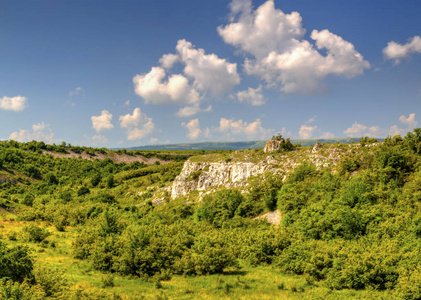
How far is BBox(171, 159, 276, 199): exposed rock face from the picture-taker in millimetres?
74438

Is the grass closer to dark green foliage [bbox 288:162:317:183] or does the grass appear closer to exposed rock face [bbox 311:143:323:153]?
dark green foliage [bbox 288:162:317:183]

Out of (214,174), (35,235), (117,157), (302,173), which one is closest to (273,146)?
(302,173)

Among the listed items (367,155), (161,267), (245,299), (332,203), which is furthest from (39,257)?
(367,155)

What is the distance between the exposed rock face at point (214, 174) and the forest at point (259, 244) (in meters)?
4.08

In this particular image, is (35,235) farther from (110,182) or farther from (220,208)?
(110,182)

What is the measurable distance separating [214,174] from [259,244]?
43.3 meters

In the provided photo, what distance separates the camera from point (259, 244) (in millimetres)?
40156

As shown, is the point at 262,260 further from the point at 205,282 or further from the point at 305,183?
the point at 305,183

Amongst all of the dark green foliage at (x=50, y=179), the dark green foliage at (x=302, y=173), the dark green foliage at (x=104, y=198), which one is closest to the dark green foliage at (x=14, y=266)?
the dark green foliage at (x=302, y=173)

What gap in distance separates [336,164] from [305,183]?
9.57 meters

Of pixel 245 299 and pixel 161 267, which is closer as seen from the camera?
pixel 245 299

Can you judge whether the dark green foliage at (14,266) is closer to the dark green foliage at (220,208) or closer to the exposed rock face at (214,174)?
the dark green foliage at (220,208)

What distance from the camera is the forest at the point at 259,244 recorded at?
27375 millimetres

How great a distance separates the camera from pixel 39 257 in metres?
41.6
